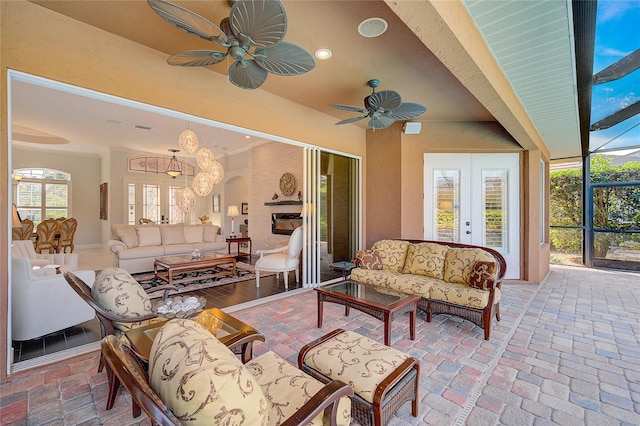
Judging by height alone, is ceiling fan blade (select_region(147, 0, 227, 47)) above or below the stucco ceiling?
below

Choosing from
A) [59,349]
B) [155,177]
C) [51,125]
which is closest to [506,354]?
[59,349]

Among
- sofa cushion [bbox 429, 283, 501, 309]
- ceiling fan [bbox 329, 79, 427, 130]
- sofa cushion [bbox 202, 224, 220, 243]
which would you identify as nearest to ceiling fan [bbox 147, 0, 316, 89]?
ceiling fan [bbox 329, 79, 427, 130]

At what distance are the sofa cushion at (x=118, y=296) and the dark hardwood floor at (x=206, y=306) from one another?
1248mm

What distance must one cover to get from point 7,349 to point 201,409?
2.53m

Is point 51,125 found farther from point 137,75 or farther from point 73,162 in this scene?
A: point 137,75

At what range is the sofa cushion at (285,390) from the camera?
1226 mm

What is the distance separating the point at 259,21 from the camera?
1.81 m

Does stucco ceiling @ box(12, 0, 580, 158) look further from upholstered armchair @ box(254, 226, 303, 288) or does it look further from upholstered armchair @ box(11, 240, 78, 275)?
upholstered armchair @ box(11, 240, 78, 275)

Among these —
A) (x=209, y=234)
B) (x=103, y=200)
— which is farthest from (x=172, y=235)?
(x=103, y=200)

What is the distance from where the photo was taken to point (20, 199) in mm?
8406

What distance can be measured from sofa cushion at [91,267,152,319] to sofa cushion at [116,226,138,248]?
173 inches

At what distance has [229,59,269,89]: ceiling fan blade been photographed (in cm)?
236

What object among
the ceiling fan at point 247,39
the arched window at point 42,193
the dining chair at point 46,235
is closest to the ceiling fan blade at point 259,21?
the ceiling fan at point 247,39

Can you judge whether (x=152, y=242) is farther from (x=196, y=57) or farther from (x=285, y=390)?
(x=285, y=390)
